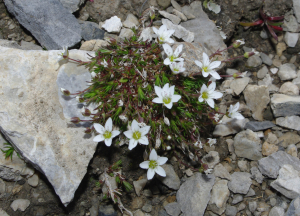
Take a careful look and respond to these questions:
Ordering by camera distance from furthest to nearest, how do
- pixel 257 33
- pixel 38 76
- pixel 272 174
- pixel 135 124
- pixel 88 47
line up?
pixel 257 33 < pixel 88 47 < pixel 272 174 < pixel 38 76 < pixel 135 124

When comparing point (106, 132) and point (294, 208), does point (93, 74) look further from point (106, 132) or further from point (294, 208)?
point (294, 208)

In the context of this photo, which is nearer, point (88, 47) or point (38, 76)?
point (38, 76)

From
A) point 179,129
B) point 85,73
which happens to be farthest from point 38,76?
point 179,129

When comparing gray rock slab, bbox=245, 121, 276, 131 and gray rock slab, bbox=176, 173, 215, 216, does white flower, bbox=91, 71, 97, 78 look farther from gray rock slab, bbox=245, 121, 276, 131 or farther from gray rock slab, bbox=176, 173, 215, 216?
gray rock slab, bbox=245, 121, 276, 131

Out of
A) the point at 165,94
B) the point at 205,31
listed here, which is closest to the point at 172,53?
the point at 165,94

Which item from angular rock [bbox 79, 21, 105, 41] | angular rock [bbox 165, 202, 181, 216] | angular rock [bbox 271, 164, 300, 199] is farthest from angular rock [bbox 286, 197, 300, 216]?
angular rock [bbox 79, 21, 105, 41]

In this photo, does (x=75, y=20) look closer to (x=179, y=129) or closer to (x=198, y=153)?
(x=179, y=129)

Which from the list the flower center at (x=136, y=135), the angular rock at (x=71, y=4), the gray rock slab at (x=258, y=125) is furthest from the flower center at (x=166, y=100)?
the angular rock at (x=71, y=4)
